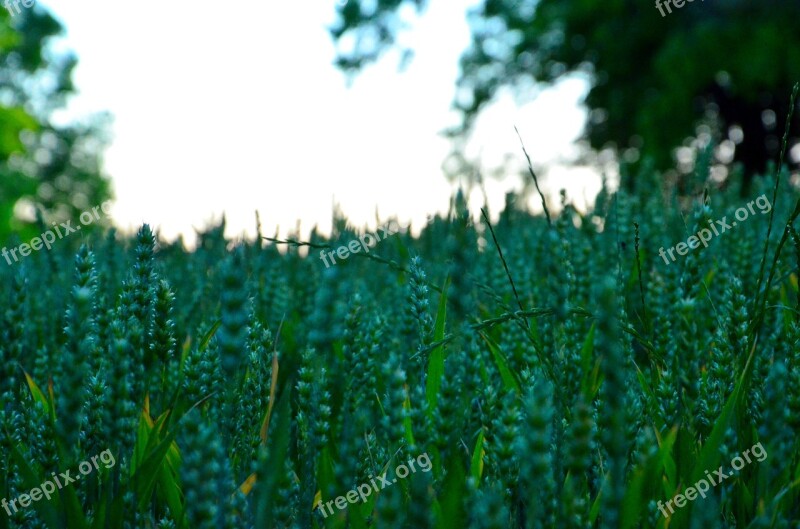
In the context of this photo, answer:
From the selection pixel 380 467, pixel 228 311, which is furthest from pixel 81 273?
pixel 380 467

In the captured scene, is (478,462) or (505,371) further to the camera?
(505,371)

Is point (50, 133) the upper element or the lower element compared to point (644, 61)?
upper

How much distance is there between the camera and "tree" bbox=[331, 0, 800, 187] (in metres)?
12.0

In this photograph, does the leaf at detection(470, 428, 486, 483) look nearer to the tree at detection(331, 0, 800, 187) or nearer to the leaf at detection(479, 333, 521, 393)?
the leaf at detection(479, 333, 521, 393)

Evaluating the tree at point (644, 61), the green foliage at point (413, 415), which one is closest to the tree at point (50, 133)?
the tree at point (644, 61)

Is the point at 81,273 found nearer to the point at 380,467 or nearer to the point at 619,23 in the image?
the point at 380,467

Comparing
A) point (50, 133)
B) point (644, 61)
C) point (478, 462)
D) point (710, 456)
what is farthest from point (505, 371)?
point (50, 133)

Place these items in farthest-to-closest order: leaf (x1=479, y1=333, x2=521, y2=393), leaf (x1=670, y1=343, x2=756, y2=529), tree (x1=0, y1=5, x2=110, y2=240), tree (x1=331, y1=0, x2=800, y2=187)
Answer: tree (x1=0, y1=5, x2=110, y2=240) → tree (x1=331, y1=0, x2=800, y2=187) → leaf (x1=479, y1=333, x2=521, y2=393) → leaf (x1=670, y1=343, x2=756, y2=529)

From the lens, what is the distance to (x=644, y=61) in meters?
15.2

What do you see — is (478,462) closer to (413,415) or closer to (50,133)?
(413,415)

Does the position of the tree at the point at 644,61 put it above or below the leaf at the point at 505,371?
above

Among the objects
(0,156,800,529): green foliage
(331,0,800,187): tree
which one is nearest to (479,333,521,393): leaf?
(0,156,800,529): green foliage

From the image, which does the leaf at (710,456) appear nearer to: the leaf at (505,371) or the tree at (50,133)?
the leaf at (505,371)

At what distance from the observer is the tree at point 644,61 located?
39.5ft
